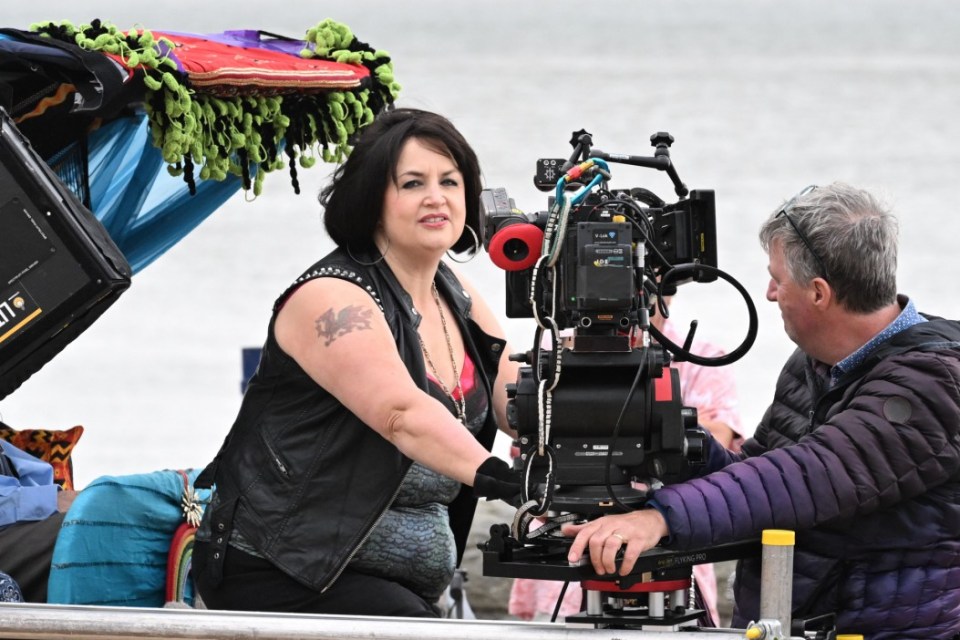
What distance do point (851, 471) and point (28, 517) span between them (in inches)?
81.9

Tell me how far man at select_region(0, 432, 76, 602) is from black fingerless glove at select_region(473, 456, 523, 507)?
1.33 metres

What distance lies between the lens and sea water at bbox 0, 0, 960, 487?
10.9 m

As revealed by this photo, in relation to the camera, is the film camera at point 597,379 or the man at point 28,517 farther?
the man at point 28,517

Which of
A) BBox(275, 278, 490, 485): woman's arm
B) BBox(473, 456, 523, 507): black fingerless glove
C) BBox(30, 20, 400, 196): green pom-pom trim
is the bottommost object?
BBox(473, 456, 523, 507): black fingerless glove

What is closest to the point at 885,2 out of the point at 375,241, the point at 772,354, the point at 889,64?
the point at 889,64

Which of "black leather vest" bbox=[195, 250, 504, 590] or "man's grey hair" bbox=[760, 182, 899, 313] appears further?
"black leather vest" bbox=[195, 250, 504, 590]

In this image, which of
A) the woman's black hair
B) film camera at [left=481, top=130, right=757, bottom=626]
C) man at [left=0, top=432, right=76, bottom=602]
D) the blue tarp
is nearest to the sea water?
the woman's black hair

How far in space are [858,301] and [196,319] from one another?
10244mm

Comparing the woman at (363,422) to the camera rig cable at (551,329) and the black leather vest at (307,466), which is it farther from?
the camera rig cable at (551,329)

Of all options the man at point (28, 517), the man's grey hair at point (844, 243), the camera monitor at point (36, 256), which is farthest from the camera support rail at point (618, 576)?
the man at point (28, 517)

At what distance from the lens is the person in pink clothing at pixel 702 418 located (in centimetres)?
474

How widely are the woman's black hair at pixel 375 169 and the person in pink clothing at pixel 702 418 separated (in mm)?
1487

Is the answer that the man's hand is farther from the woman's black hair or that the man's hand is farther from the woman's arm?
the woman's black hair

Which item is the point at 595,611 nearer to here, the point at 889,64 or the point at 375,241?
the point at 375,241
